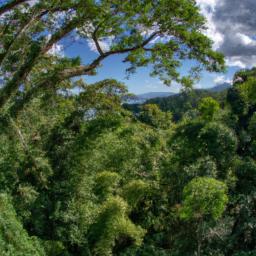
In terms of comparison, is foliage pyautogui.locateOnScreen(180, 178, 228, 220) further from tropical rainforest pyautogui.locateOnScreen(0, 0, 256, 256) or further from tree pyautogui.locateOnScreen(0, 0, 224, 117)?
tree pyautogui.locateOnScreen(0, 0, 224, 117)

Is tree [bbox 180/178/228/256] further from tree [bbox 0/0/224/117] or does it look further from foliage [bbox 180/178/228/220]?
tree [bbox 0/0/224/117]

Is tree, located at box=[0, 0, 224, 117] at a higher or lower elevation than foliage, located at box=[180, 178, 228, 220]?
higher

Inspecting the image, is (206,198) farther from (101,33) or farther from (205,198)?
(101,33)

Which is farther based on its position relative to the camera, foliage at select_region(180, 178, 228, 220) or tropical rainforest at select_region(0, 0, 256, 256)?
foliage at select_region(180, 178, 228, 220)

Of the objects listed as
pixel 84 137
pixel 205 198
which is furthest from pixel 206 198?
pixel 84 137

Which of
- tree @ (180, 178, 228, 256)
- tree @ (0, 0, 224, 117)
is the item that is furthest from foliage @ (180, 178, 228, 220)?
tree @ (0, 0, 224, 117)

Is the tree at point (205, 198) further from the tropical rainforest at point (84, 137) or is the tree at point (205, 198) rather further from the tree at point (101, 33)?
the tree at point (101, 33)

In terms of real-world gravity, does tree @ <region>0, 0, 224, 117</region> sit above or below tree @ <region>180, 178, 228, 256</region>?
above

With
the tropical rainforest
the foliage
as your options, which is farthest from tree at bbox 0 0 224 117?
the foliage

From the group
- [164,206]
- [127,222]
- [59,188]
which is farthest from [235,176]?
[59,188]

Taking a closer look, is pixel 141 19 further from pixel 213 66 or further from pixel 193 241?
pixel 193 241

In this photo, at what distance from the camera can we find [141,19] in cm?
772

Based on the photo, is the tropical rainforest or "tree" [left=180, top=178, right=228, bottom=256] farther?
"tree" [left=180, top=178, right=228, bottom=256]

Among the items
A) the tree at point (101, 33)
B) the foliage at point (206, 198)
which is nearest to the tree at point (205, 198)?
the foliage at point (206, 198)
